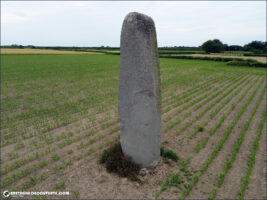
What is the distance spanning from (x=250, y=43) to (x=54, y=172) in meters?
126

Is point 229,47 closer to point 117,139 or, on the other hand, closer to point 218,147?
point 218,147

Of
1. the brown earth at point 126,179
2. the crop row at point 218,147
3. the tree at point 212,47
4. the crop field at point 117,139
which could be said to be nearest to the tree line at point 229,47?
the tree at point 212,47

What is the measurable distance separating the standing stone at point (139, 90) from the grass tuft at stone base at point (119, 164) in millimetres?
214

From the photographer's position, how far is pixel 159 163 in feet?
19.7

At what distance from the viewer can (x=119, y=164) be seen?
567 cm

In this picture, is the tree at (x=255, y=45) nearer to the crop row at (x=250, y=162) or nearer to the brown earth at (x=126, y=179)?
the crop row at (x=250, y=162)

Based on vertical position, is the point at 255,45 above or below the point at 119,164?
above

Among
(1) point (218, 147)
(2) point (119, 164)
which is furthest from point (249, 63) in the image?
(2) point (119, 164)

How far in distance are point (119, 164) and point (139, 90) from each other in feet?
8.24

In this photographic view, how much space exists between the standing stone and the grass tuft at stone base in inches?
8.4

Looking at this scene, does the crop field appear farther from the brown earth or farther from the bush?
the bush

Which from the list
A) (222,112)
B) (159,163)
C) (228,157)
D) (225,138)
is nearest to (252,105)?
(222,112)

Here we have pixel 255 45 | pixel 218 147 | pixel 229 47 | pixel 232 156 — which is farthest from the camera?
pixel 229 47

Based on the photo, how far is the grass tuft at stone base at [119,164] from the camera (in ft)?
17.8
